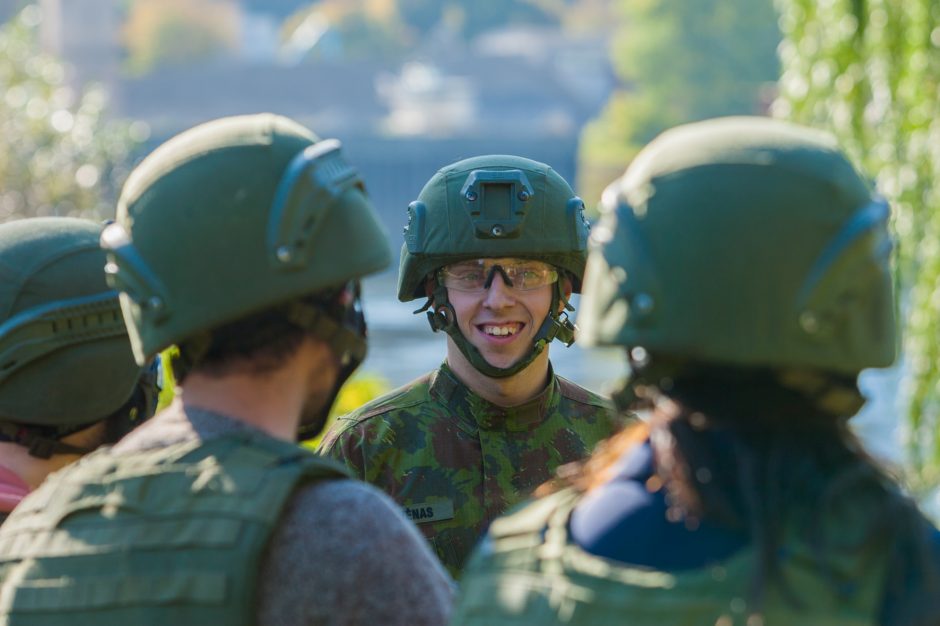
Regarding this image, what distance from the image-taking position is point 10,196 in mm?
26422

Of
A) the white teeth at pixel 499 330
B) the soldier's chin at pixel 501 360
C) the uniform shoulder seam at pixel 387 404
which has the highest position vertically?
the white teeth at pixel 499 330

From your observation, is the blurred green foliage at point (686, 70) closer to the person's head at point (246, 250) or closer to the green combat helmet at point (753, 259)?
the person's head at point (246, 250)

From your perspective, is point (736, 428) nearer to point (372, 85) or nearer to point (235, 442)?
point (235, 442)

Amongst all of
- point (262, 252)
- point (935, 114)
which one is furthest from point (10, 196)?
point (262, 252)

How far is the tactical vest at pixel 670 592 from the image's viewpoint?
9.00 feet

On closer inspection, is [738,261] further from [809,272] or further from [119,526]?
[119,526]

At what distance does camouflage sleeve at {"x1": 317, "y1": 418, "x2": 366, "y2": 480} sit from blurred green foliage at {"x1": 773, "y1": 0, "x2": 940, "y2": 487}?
16.7 ft

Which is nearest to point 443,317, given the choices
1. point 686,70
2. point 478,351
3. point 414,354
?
point 478,351

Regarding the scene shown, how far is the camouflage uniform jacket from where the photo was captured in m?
5.59

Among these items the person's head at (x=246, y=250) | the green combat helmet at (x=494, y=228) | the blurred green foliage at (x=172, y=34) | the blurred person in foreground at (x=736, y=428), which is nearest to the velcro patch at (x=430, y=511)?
the green combat helmet at (x=494, y=228)

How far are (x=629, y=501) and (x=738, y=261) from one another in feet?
1.40

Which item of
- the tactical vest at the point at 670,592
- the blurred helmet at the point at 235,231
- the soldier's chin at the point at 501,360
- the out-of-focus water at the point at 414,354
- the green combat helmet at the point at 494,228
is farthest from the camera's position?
the out-of-focus water at the point at 414,354

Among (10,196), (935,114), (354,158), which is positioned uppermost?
(935,114)

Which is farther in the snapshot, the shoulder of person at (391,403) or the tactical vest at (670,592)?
the shoulder of person at (391,403)
